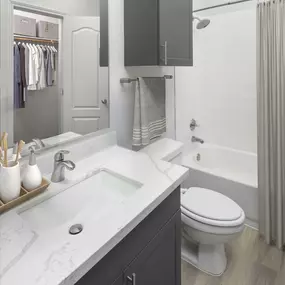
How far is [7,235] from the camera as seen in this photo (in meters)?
0.69

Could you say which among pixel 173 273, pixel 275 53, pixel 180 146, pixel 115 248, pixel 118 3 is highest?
pixel 118 3

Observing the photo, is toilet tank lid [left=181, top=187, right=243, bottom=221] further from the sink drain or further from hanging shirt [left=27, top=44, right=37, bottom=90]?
hanging shirt [left=27, top=44, right=37, bottom=90]

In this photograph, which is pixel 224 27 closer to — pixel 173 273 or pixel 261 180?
pixel 261 180

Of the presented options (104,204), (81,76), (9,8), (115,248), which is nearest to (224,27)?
(81,76)

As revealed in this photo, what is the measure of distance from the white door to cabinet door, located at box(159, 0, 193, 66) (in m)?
0.40

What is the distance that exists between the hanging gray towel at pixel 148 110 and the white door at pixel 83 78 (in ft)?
0.87

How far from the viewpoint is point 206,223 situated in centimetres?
149

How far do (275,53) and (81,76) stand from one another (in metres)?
1.35

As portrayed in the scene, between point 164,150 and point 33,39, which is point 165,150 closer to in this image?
point 164,150

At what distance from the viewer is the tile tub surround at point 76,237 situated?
0.56m

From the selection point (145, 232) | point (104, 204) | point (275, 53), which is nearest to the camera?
point (145, 232)

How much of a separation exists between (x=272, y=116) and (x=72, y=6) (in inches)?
59.0

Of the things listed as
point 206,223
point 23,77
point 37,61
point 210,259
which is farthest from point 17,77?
point 210,259

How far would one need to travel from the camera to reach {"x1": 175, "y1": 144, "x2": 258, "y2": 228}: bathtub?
2.04m
